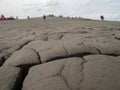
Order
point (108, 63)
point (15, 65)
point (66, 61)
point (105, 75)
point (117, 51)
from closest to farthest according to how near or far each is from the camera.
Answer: point (105, 75)
point (108, 63)
point (66, 61)
point (15, 65)
point (117, 51)

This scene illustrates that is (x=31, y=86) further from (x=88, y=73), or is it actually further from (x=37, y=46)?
(x=37, y=46)

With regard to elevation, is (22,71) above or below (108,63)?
below

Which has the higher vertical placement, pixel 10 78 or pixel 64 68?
pixel 64 68

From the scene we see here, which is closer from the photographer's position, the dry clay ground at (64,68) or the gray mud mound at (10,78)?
the dry clay ground at (64,68)

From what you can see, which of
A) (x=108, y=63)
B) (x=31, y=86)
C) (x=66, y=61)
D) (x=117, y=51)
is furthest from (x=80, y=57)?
(x=31, y=86)

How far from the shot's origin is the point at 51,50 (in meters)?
4.94

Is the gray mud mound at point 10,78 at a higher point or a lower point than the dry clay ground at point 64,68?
lower

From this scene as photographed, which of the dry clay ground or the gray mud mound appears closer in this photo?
the dry clay ground

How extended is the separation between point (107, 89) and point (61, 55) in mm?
1681

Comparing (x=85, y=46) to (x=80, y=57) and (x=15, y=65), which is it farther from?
(x=15, y=65)

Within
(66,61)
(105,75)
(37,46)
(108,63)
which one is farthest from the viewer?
(37,46)

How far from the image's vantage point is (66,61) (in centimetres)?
416

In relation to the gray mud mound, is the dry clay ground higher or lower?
higher

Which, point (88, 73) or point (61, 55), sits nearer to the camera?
point (88, 73)
